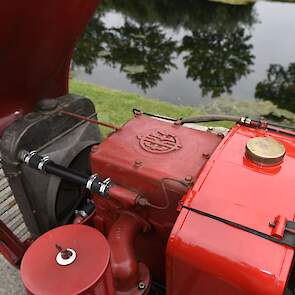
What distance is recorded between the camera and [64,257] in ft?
3.68

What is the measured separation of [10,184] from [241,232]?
3.99ft

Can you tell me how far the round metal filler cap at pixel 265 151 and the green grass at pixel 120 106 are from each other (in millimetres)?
2984

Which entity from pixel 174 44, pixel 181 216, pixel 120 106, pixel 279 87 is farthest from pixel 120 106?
pixel 174 44

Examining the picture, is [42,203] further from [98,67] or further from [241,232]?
[98,67]

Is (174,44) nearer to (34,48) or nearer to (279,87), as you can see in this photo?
(279,87)

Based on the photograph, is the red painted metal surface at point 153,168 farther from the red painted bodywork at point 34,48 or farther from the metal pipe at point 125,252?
the red painted bodywork at point 34,48

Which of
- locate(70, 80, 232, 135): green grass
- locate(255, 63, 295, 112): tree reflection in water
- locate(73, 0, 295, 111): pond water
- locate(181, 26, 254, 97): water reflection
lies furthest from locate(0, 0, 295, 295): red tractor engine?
locate(181, 26, 254, 97): water reflection

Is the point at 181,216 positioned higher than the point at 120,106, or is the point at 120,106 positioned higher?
the point at 181,216

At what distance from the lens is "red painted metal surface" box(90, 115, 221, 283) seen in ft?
4.67

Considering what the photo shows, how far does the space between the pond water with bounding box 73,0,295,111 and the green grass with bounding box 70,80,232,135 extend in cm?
97

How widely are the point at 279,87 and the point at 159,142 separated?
535 cm

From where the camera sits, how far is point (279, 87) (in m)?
6.38

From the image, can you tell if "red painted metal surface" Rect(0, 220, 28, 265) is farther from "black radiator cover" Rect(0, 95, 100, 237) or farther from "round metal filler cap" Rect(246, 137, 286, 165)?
"round metal filler cap" Rect(246, 137, 286, 165)

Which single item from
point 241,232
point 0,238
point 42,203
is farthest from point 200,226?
point 0,238
